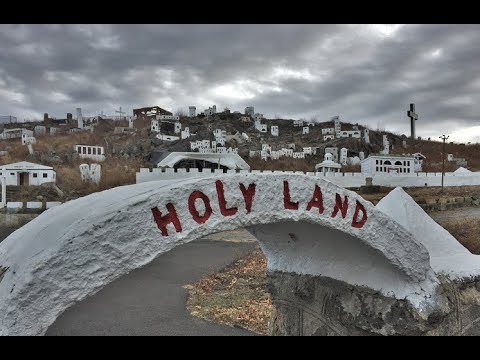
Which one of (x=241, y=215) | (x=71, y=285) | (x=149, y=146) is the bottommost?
(x=71, y=285)

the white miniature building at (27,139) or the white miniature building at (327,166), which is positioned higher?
the white miniature building at (27,139)

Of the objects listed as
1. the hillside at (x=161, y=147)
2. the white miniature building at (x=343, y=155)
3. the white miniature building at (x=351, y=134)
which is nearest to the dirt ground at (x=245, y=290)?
the hillside at (x=161, y=147)

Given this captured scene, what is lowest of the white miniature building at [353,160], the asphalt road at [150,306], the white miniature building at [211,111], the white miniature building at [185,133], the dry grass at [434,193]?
the asphalt road at [150,306]

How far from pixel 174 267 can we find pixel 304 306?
10.4m

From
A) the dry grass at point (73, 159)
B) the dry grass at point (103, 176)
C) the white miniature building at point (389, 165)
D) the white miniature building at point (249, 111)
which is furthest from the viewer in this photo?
the white miniature building at point (249, 111)

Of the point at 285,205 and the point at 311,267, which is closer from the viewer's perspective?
the point at 285,205

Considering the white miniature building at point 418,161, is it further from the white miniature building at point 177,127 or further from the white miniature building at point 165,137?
the white miniature building at point 177,127

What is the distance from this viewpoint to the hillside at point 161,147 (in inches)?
763

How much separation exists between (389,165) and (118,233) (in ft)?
63.4

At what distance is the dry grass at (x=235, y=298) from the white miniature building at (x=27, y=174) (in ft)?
34.4

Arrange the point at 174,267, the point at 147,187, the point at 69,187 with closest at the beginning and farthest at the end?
the point at 147,187 → the point at 174,267 → the point at 69,187
